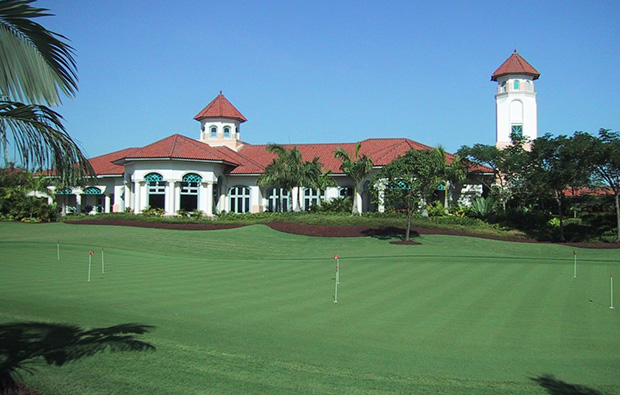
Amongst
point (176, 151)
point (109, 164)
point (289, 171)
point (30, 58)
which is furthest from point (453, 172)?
point (30, 58)

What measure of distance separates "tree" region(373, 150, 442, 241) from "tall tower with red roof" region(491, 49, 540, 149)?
2295 centimetres

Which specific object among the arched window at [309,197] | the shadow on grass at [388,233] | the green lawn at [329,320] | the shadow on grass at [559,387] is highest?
the arched window at [309,197]

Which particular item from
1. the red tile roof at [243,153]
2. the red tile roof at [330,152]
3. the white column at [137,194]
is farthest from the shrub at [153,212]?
the red tile roof at [330,152]

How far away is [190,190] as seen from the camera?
42.8 metres

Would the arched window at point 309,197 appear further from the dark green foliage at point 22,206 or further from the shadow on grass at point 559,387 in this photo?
the shadow on grass at point 559,387

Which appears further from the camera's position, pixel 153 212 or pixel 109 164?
pixel 109 164

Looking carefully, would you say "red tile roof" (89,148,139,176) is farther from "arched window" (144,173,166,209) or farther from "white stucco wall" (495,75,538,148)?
"white stucco wall" (495,75,538,148)

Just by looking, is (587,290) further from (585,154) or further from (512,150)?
(512,150)

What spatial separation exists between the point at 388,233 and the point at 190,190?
1849 centimetres

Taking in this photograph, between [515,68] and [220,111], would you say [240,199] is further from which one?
[515,68]

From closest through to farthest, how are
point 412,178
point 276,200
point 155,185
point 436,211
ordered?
point 412,178, point 436,211, point 155,185, point 276,200

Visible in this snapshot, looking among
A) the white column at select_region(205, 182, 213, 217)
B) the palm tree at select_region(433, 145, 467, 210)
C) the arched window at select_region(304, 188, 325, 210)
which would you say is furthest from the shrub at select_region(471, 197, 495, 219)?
the white column at select_region(205, 182, 213, 217)

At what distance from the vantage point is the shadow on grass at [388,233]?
3072 cm

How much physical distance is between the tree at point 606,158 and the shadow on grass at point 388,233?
10.5m
